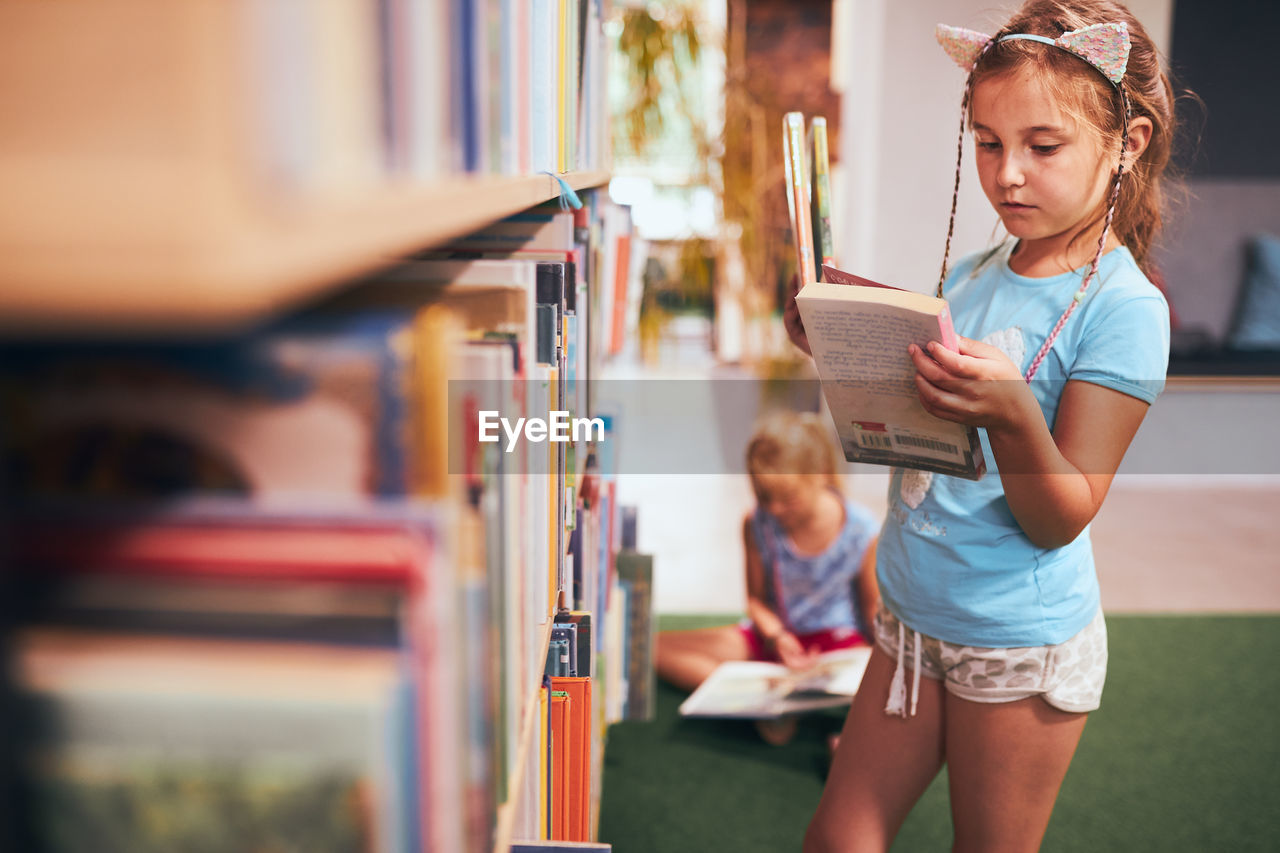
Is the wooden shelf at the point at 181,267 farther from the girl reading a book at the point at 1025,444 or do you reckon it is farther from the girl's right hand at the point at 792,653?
the girl's right hand at the point at 792,653

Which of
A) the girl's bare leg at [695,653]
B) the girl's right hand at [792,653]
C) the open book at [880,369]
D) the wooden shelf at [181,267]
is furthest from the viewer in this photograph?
the girl's bare leg at [695,653]

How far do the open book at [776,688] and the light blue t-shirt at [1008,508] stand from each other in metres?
0.80

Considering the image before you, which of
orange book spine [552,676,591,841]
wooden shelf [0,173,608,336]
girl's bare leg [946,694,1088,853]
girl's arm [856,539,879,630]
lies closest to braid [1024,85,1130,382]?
girl's bare leg [946,694,1088,853]

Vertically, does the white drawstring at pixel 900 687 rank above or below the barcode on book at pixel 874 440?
below

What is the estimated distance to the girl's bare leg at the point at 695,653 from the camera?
7.02 ft

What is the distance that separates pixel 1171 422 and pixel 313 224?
4.06 m

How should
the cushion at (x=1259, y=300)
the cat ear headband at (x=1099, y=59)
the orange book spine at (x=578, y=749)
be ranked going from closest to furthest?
the cat ear headband at (x=1099, y=59) < the orange book spine at (x=578, y=749) < the cushion at (x=1259, y=300)

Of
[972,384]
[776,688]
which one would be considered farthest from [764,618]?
[972,384]

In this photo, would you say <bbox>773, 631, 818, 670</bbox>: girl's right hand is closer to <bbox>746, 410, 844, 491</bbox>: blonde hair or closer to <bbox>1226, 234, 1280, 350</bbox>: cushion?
<bbox>746, 410, 844, 491</bbox>: blonde hair

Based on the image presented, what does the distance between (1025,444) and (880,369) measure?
0.49ft

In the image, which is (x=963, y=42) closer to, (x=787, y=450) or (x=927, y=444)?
(x=927, y=444)

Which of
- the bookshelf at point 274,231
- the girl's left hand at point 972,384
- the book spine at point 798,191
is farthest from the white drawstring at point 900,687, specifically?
the bookshelf at point 274,231

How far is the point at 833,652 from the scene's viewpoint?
2.02 meters

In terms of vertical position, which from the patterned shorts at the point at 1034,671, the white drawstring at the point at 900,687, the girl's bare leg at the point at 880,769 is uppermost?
the patterned shorts at the point at 1034,671
